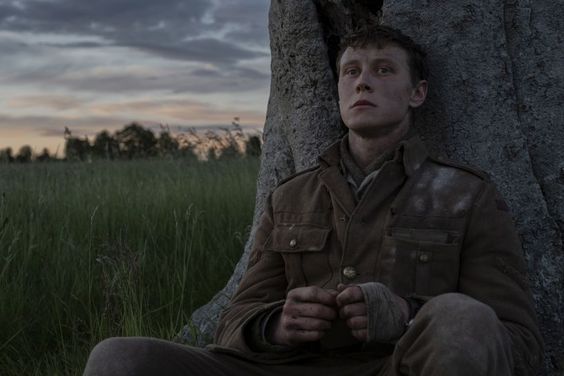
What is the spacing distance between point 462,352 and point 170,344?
1.12m

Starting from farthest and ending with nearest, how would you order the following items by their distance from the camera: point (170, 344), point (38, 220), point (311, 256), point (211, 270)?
point (38, 220) < point (211, 270) < point (311, 256) < point (170, 344)

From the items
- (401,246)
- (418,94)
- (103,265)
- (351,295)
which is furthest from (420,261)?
(103,265)

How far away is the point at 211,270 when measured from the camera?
247 inches

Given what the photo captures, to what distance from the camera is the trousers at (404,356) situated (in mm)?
A: 2582

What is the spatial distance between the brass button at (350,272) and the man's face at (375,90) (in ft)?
1.90

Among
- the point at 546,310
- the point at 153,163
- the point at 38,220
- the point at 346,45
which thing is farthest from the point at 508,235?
the point at 153,163

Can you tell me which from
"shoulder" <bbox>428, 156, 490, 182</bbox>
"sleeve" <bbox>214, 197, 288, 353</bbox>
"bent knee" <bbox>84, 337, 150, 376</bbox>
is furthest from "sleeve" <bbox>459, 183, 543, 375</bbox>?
"bent knee" <bbox>84, 337, 150, 376</bbox>

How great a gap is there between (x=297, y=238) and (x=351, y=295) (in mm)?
743

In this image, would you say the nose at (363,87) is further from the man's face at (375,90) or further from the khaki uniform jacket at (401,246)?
the khaki uniform jacket at (401,246)

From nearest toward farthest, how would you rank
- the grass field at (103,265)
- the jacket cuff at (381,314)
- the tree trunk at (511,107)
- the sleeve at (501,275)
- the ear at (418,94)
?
the jacket cuff at (381,314)
the sleeve at (501,275)
the ear at (418,94)
the tree trunk at (511,107)
the grass field at (103,265)

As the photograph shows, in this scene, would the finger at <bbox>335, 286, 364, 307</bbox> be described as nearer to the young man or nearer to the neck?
the young man

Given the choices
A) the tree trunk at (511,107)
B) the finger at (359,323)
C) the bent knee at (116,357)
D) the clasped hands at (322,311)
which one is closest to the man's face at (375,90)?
the tree trunk at (511,107)

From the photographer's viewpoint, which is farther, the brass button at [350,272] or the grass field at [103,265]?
the grass field at [103,265]

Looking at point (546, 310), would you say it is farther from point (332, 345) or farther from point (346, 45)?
point (346, 45)
